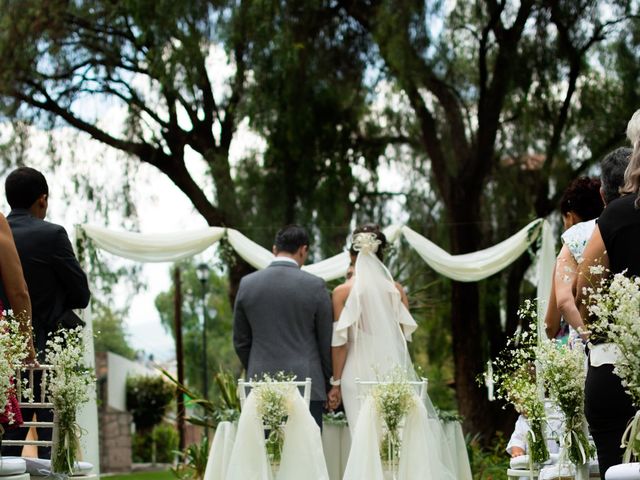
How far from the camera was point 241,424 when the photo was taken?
579 centimetres

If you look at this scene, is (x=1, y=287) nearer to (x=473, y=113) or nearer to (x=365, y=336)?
(x=365, y=336)

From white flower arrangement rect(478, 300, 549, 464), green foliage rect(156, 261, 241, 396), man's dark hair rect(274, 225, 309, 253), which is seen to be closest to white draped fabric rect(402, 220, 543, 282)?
man's dark hair rect(274, 225, 309, 253)

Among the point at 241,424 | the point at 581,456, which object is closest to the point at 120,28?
the point at 241,424

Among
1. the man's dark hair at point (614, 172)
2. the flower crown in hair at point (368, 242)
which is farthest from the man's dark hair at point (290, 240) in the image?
the man's dark hair at point (614, 172)

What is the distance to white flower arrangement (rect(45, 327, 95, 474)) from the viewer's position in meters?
4.32

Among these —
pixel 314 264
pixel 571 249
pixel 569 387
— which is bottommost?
pixel 569 387

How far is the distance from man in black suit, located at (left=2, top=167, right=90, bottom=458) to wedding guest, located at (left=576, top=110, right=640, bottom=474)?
237 cm

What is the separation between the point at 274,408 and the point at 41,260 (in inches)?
58.8

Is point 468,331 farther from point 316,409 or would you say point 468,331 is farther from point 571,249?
point 571,249

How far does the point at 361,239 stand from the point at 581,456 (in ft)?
8.76

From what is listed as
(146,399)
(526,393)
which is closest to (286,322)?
(526,393)

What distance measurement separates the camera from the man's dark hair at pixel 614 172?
3662mm

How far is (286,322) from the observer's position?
19.4ft

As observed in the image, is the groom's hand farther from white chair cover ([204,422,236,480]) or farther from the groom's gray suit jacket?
white chair cover ([204,422,236,480])
